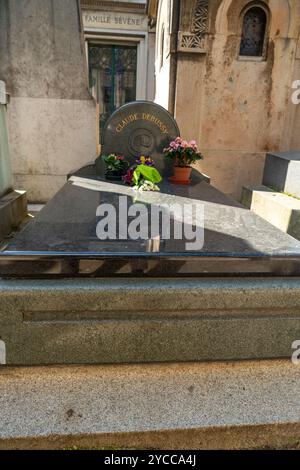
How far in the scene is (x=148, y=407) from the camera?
77.6 inches

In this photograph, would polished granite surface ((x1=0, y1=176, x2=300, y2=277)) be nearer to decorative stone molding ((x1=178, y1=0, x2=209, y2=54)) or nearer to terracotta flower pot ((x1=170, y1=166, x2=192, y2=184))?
terracotta flower pot ((x1=170, y1=166, x2=192, y2=184))

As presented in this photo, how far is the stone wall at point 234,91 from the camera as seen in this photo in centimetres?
631

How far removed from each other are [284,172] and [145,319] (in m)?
4.12

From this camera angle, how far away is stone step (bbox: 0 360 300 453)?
6.00ft

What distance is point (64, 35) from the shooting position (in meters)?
5.69

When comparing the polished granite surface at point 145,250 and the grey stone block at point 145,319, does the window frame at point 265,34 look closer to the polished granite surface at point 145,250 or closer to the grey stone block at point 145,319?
the polished granite surface at point 145,250

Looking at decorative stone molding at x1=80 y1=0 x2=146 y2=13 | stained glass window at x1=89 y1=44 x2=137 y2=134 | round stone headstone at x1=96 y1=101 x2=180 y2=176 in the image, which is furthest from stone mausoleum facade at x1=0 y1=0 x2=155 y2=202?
stained glass window at x1=89 y1=44 x2=137 y2=134

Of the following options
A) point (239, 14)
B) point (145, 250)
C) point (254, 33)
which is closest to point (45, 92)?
point (239, 14)

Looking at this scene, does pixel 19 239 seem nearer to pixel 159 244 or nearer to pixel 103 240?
pixel 103 240

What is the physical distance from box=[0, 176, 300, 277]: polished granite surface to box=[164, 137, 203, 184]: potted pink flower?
1.60 m

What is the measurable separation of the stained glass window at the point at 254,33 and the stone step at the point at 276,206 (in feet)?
9.46

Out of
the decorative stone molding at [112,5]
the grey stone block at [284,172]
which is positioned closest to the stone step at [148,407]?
the grey stone block at [284,172]

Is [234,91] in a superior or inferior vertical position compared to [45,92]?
superior

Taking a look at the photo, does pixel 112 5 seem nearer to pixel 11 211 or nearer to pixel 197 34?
pixel 197 34
